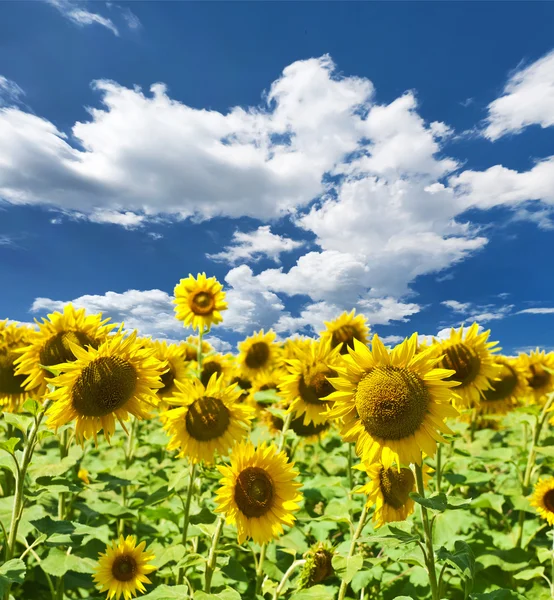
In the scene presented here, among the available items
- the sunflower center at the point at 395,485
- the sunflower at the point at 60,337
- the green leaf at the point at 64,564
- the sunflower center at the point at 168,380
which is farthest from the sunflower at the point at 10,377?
the sunflower center at the point at 395,485

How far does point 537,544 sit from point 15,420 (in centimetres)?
541

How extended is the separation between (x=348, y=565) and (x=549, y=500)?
2488mm

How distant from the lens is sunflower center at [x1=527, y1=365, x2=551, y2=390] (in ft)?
24.2

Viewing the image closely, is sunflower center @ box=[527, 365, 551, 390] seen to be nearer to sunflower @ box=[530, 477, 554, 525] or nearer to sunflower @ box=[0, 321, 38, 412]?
sunflower @ box=[530, 477, 554, 525]

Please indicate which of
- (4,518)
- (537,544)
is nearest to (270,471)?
(4,518)

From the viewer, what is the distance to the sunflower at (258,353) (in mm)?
7594

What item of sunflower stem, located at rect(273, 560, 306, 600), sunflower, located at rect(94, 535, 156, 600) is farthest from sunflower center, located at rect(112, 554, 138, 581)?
sunflower stem, located at rect(273, 560, 306, 600)

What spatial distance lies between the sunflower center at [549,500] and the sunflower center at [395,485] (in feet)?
5.63

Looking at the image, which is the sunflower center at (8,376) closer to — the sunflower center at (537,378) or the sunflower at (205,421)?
the sunflower at (205,421)

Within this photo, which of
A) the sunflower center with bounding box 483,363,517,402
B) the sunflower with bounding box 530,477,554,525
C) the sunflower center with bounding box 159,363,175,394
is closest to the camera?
the sunflower with bounding box 530,477,554,525

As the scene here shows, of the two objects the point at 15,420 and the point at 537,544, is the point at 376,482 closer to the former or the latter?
the point at 15,420

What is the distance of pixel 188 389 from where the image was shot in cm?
405

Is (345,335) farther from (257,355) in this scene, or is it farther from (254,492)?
(257,355)

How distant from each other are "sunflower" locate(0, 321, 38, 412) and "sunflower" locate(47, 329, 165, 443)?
1897 millimetres
